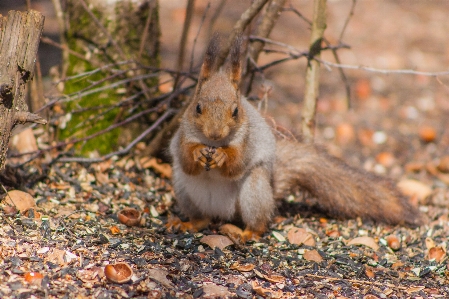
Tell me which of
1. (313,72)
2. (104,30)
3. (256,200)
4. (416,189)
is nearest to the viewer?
(256,200)

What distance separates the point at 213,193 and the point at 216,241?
33cm

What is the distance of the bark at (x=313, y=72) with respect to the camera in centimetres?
390

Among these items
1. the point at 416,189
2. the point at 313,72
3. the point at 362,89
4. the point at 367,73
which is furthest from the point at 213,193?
the point at 367,73

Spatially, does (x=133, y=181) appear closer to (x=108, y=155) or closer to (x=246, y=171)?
(x=108, y=155)

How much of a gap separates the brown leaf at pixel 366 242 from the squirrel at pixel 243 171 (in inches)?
12.5

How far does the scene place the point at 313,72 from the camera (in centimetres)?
404

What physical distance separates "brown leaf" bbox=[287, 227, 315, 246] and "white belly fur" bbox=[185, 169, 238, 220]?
0.40 metres

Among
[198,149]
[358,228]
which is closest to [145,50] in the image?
[198,149]

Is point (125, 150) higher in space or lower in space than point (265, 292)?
higher

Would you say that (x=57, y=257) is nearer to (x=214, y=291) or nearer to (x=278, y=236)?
(x=214, y=291)

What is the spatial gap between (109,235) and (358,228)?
1731mm

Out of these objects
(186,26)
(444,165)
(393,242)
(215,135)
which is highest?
(186,26)

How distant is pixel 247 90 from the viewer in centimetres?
428

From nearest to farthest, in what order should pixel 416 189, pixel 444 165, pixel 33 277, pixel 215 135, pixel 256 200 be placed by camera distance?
pixel 33 277
pixel 215 135
pixel 256 200
pixel 416 189
pixel 444 165
